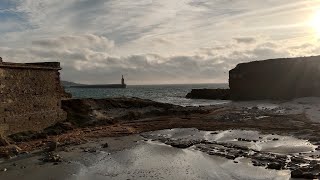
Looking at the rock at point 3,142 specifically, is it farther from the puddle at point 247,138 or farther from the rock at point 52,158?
the puddle at point 247,138

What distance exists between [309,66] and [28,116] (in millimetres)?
30418

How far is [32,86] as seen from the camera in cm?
1959

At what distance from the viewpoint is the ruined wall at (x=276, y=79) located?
1531 inches

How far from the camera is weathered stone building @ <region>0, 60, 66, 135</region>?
17641 millimetres

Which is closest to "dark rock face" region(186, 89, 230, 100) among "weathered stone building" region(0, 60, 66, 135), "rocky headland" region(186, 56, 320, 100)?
"rocky headland" region(186, 56, 320, 100)

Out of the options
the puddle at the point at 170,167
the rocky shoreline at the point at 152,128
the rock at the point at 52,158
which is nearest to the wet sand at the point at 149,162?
the puddle at the point at 170,167

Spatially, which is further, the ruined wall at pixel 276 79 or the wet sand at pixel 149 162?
the ruined wall at pixel 276 79

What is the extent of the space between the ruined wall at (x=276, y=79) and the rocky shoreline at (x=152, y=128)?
14233 mm

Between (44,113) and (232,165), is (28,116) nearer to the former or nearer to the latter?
(44,113)

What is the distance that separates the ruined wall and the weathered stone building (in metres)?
27.5

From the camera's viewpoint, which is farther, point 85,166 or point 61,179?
point 85,166

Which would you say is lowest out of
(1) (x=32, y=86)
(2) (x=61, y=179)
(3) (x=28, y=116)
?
(2) (x=61, y=179)

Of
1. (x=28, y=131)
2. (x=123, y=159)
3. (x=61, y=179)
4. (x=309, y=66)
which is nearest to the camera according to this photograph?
(x=61, y=179)

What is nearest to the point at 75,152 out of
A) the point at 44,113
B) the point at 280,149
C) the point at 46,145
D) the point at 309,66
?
the point at 46,145
